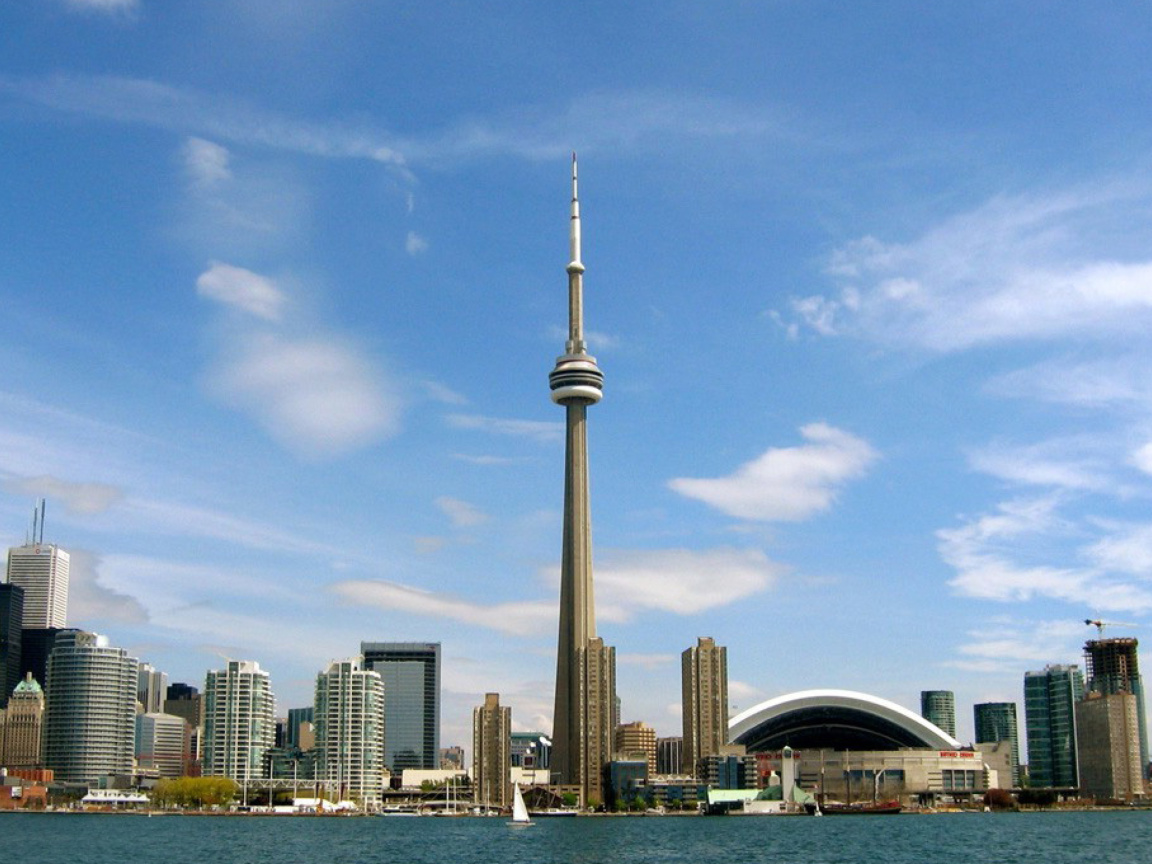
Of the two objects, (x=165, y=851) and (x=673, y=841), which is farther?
(x=673, y=841)

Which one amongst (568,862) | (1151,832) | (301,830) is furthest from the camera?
(301,830)

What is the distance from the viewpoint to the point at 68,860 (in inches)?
4985

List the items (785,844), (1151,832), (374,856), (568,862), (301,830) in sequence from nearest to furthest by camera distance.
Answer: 1. (568,862)
2. (374,856)
3. (785,844)
4. (1151,832)
5. (301,830)

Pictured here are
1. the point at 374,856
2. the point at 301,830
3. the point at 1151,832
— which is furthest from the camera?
the point at 301,830

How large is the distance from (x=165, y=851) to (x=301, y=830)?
5241 cm

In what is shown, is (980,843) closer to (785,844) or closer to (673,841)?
(785,844)

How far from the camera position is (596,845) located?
146500 millimetres

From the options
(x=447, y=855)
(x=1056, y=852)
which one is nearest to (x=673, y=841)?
(x=447, y=855)

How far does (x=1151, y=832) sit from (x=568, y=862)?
3452 inches

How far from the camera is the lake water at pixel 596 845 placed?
12544cm

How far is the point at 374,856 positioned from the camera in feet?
430

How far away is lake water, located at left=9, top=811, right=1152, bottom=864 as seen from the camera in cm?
12544

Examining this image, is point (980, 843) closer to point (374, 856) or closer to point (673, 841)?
point (673, 841)

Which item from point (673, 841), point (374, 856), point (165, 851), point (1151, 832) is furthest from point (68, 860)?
point (1151, 832)
